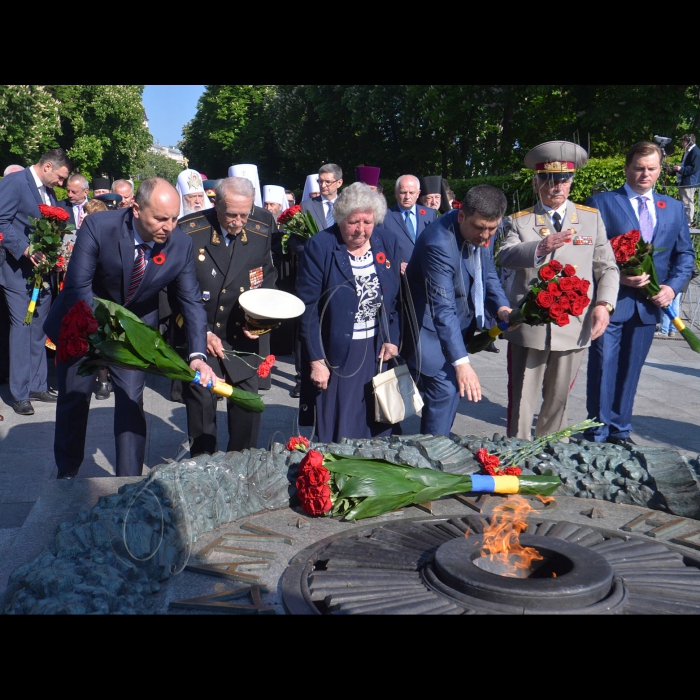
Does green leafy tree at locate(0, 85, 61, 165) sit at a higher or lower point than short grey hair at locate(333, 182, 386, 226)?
higher

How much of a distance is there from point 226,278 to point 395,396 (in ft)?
4.23

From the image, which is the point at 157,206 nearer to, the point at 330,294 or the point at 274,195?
the point at 330,294

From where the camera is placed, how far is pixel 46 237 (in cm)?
732

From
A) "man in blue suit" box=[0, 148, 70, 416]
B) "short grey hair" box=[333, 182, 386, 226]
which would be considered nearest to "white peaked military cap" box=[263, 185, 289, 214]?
"man in blue suit" box=[0, 148, 70, 416]

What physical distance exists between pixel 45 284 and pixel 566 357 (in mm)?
4877

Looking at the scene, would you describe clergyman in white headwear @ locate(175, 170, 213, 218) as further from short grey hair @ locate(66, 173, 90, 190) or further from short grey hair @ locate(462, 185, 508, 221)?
short grey hair @ locate(462, 185, 508, 221)

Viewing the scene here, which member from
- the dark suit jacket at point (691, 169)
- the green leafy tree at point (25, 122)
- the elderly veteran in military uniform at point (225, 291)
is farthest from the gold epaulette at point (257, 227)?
the green leafy tree at point (25, 122)

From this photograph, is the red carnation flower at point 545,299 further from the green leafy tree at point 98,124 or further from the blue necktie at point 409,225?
the green leafy tree at point 98,124

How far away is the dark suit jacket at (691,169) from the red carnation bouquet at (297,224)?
7938mm

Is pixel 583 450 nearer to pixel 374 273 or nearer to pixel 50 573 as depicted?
pixel 374 273

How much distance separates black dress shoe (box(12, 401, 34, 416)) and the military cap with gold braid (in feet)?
15.3

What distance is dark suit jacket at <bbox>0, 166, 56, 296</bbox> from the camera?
7.38m

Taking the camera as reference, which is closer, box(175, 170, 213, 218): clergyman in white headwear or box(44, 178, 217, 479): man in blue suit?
box(44, 178, 217, 479): man in blue suit

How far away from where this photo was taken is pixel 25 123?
100ft
